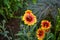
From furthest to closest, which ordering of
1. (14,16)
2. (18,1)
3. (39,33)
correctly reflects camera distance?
(14,16)
(18,1)
(39,33)

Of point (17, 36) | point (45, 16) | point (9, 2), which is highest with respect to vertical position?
point (9, 2)

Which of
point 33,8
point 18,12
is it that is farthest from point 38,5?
point 18,12

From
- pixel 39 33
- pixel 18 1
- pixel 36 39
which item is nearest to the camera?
pixel 39 33

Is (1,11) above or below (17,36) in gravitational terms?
above

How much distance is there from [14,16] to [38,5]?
42 cm

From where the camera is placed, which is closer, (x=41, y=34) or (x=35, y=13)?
(x=41, y=34)

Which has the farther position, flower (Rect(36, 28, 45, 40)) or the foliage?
the foliage

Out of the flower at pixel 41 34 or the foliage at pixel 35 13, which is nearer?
the flower at pixel 41 34

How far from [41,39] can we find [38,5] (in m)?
0.90

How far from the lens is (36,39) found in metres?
3.36

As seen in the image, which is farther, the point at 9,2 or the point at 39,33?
the point at 9,2

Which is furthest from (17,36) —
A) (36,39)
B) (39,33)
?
(39,33)

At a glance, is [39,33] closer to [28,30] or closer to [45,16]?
[28,30]

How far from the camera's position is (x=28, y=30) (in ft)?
10.7
